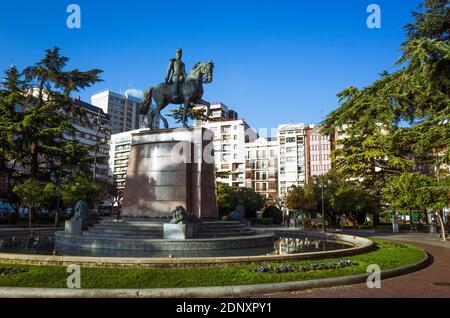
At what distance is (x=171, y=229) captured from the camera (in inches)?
573

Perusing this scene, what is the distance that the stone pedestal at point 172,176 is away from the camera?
59.7 feet

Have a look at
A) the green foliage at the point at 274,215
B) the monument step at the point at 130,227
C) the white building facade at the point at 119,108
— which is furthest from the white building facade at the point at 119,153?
the monument step at the point at 130,227

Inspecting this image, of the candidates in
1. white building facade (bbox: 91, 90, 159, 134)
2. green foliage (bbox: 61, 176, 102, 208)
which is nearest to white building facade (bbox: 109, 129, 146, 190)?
white building facade (bbox: 91, 90, 159, 134)

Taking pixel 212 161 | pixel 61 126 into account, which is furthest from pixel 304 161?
pixel 212 161

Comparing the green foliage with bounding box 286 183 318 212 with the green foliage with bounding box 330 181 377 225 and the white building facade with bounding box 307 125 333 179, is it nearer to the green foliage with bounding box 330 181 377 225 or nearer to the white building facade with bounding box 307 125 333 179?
the green foliage with bounding box 330 181 377 225

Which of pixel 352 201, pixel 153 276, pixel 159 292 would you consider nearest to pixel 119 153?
pixel 352 201

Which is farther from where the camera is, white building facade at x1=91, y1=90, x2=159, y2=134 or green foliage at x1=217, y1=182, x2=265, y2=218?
white building facade at x1=91, y1=90, x2=159, y2=134

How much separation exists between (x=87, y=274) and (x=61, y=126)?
104 feet

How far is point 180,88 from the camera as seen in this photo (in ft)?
66.0

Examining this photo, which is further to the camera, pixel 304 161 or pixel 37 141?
pixel 304 161

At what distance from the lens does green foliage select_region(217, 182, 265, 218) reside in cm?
4439
